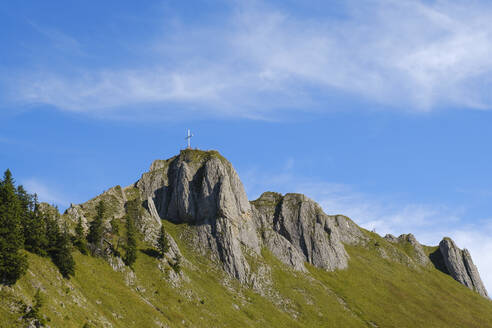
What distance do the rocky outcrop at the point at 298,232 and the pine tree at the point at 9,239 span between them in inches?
3709

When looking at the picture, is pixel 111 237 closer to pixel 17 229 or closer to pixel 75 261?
pixel 75 261

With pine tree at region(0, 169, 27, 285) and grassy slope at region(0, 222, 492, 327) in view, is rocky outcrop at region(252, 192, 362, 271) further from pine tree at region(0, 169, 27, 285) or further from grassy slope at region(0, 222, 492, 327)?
pine tree at region(0, 169, 27, 285)

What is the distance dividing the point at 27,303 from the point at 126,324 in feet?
76.4

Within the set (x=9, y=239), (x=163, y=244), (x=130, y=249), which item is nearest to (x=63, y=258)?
(x=9, y=239)

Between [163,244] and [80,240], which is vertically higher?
[163,244]

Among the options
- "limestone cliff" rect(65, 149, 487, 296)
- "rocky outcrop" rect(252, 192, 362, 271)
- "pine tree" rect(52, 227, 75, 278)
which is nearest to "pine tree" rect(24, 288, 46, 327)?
"pine tree" rect(52, 227, 75, 278)

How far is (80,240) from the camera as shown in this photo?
321 ft

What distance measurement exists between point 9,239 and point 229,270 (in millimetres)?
73350

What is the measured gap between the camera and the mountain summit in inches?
3757

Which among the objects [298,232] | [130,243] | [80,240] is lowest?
[80,240]

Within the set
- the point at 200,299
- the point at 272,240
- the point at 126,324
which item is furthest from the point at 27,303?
the point at 272,240

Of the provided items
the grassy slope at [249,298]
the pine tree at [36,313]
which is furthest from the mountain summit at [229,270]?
the pine tree at [36,313]

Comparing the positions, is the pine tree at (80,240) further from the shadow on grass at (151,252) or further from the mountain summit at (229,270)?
the shadow on grass at (151,252)

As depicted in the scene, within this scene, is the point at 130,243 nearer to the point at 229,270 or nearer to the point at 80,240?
the point at 80,240
